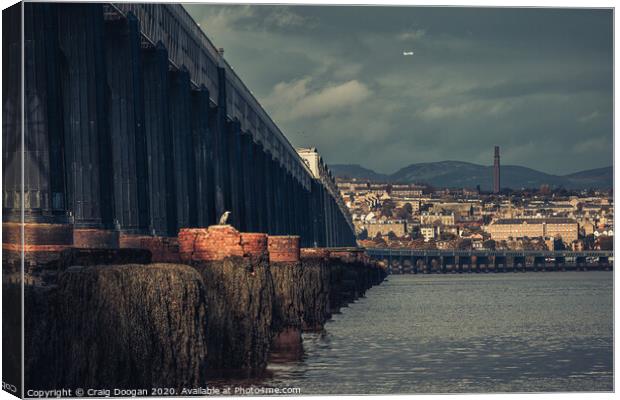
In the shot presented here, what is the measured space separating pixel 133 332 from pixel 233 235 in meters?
9.80

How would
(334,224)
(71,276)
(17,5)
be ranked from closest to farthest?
(71,276)
(17,5)
(334,224)

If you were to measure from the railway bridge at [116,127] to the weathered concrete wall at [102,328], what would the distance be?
4.98ft

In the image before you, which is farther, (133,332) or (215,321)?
(215,321)

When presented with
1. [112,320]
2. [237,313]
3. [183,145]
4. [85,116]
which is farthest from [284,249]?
[112,320]

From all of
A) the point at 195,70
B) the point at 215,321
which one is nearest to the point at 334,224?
the point at 195,70

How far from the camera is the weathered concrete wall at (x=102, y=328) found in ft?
73.4

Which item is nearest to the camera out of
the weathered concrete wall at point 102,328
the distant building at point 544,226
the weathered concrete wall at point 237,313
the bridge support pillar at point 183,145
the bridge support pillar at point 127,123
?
the weathered concrete wall at point 102,328

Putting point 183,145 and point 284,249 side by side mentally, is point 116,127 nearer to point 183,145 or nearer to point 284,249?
point 284,249

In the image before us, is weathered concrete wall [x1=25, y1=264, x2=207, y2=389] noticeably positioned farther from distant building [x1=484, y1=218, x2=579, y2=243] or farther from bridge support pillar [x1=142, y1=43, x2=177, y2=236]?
distant building [x1=484, y1=218, x2=579, y2=243]

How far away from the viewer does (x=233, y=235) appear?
1283 inches

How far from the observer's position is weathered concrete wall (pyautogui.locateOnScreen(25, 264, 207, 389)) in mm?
22359

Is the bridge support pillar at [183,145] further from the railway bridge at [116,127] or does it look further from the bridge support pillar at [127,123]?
the bridge support pillar at [127,123]

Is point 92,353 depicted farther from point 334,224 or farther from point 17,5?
point 334,224

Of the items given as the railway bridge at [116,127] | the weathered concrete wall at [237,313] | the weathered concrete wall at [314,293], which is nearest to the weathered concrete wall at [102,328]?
the railway bridge at [116,127]
